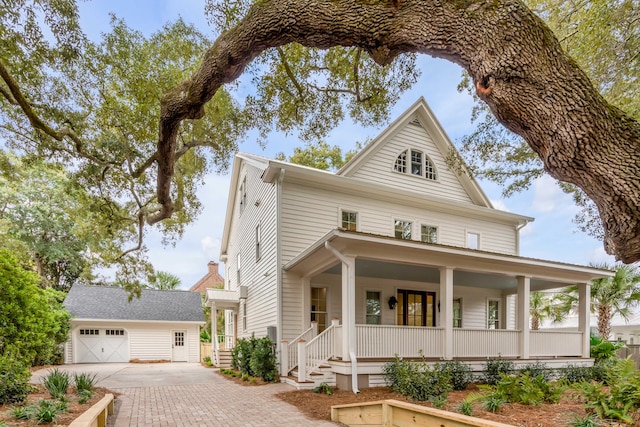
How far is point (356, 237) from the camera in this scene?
7.91 meters

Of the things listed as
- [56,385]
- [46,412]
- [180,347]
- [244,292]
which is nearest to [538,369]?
[244,292]

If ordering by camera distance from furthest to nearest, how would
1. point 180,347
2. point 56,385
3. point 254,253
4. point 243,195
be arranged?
1. point 180,347
2. point 243,195
3. point 254,253
4. point 56,385

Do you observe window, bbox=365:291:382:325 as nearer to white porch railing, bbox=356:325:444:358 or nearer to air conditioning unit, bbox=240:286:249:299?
white porch railing, bbox=356:325:444:358

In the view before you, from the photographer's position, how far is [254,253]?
552 inches

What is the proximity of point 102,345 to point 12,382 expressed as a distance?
53.4 feet

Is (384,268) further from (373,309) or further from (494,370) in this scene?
(494,370)

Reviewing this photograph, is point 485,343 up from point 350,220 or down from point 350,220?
down

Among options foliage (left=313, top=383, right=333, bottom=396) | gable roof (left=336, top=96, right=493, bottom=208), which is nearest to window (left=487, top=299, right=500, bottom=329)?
gable roof (left=336, top=96, right=493, bottom=208)

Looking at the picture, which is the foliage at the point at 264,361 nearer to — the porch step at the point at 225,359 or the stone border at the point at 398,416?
the stone border at the point at 398,416

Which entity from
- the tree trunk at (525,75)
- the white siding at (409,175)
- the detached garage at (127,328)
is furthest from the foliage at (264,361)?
the detached garage at (127,328)

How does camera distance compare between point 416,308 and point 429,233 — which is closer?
point 416,308

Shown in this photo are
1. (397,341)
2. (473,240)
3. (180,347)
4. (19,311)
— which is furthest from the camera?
(180,347)

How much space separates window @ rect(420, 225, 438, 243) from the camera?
44.9 feet

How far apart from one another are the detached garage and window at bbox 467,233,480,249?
15.7 m
